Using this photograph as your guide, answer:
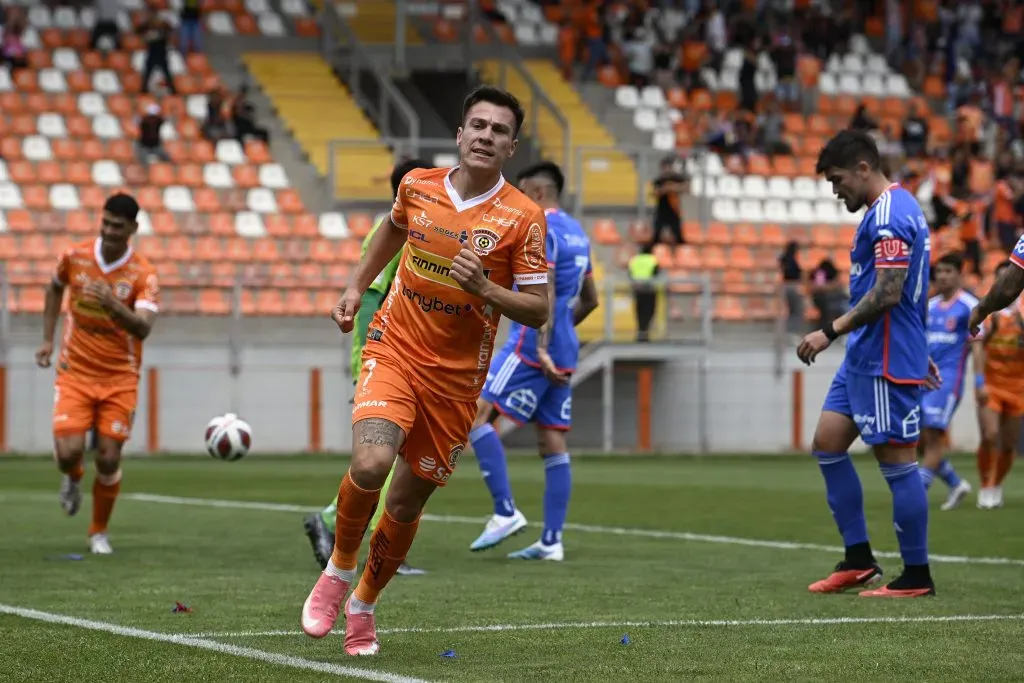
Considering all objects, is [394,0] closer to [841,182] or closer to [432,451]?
[841,182]

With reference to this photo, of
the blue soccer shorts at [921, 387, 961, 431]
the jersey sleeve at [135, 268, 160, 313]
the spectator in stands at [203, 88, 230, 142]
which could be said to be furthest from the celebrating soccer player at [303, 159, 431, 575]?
the spectator in stands at [203, 88, 230, 142]

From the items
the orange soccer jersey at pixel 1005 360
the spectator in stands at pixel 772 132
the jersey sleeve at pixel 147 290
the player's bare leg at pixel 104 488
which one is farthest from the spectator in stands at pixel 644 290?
the player's bare leg at pixel 104 488

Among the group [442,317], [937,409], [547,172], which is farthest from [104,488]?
[937,409]

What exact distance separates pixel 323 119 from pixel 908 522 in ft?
76.8

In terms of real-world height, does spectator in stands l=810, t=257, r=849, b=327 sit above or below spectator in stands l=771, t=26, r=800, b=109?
below

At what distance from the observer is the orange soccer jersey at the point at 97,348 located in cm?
1152

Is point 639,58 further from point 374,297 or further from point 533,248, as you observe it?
point 533,248

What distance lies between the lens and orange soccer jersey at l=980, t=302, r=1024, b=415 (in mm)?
17234

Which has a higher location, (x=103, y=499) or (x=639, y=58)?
(x=639, y=58)

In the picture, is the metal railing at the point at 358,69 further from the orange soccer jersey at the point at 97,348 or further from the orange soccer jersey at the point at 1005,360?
the orange soccer jersey at the point at 97,348

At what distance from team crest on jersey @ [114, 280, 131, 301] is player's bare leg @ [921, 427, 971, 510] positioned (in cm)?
733

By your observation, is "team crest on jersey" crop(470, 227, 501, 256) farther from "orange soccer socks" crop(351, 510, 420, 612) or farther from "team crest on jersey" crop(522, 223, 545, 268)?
"orange soccer socks" crop(351, 510, 420, 612)

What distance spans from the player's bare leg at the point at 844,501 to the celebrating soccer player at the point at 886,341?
0.01 metres

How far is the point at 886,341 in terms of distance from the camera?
9305 millimetres
